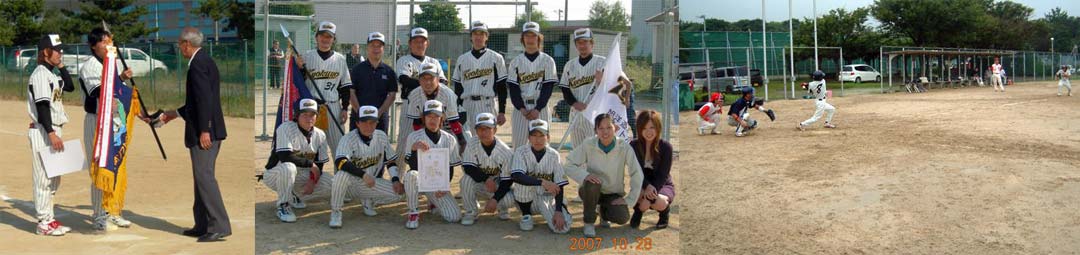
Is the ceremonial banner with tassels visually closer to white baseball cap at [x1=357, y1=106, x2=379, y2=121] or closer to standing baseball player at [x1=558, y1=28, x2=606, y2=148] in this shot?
white baseball cap at [x1=357, y1=106, x2=379, y2=121]

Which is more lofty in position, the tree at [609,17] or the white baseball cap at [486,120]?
the tree at [609,17]

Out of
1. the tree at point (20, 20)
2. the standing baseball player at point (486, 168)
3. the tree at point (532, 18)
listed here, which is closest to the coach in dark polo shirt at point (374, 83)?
the standing baseball player at point (486, 168)

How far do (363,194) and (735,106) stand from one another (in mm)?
8169

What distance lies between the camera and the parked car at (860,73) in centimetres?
2791

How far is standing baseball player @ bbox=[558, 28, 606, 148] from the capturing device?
21.4 ft

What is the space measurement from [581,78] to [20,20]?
25.6ft

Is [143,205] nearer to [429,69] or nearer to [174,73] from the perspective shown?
[429,69]

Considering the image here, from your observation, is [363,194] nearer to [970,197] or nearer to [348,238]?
[348,238]

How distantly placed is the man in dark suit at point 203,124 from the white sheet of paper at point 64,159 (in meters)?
1.08

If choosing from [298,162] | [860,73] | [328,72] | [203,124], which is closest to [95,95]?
[203,124]

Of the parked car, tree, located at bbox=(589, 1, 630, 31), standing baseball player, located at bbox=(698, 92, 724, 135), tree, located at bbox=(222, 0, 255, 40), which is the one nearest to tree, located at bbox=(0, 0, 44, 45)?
tree, located at bbox=(222, 0, 255, 40)

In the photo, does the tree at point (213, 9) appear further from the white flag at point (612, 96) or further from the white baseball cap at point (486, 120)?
the white flag at point (612, 96)

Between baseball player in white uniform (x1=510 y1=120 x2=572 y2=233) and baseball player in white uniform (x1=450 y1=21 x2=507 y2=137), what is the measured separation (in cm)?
95

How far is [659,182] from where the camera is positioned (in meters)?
5.87
